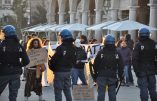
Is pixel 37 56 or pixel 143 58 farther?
pixel 37 56

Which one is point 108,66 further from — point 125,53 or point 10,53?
point 125,53

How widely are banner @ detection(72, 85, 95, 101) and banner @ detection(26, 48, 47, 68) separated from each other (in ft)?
3.98

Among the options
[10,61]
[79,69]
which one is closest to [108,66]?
[10,61]

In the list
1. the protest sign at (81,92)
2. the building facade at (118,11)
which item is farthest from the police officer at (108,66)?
the building facade at (118,11)

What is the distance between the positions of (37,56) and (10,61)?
8.68 feet

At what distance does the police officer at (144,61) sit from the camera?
1032 centimetres

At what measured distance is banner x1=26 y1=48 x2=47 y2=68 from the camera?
11969 mm

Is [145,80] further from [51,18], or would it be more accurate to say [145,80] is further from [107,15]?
[51,18]

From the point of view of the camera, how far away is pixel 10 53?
9.39 m

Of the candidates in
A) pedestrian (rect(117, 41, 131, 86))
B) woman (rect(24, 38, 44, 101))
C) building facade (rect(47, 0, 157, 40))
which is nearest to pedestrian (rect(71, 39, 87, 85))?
pedestrian (rect(117, 41, 131, 86))

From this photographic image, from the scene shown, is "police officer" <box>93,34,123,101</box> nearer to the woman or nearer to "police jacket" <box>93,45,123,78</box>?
"police jacket" <box>93,45,123,78</box>

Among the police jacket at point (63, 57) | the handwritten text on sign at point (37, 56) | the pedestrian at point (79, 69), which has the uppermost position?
the police jacket at point (63, 57)

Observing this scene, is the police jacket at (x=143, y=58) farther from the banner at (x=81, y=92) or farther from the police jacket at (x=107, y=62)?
the banner at (x=81, y=92)

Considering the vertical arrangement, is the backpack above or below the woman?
above
